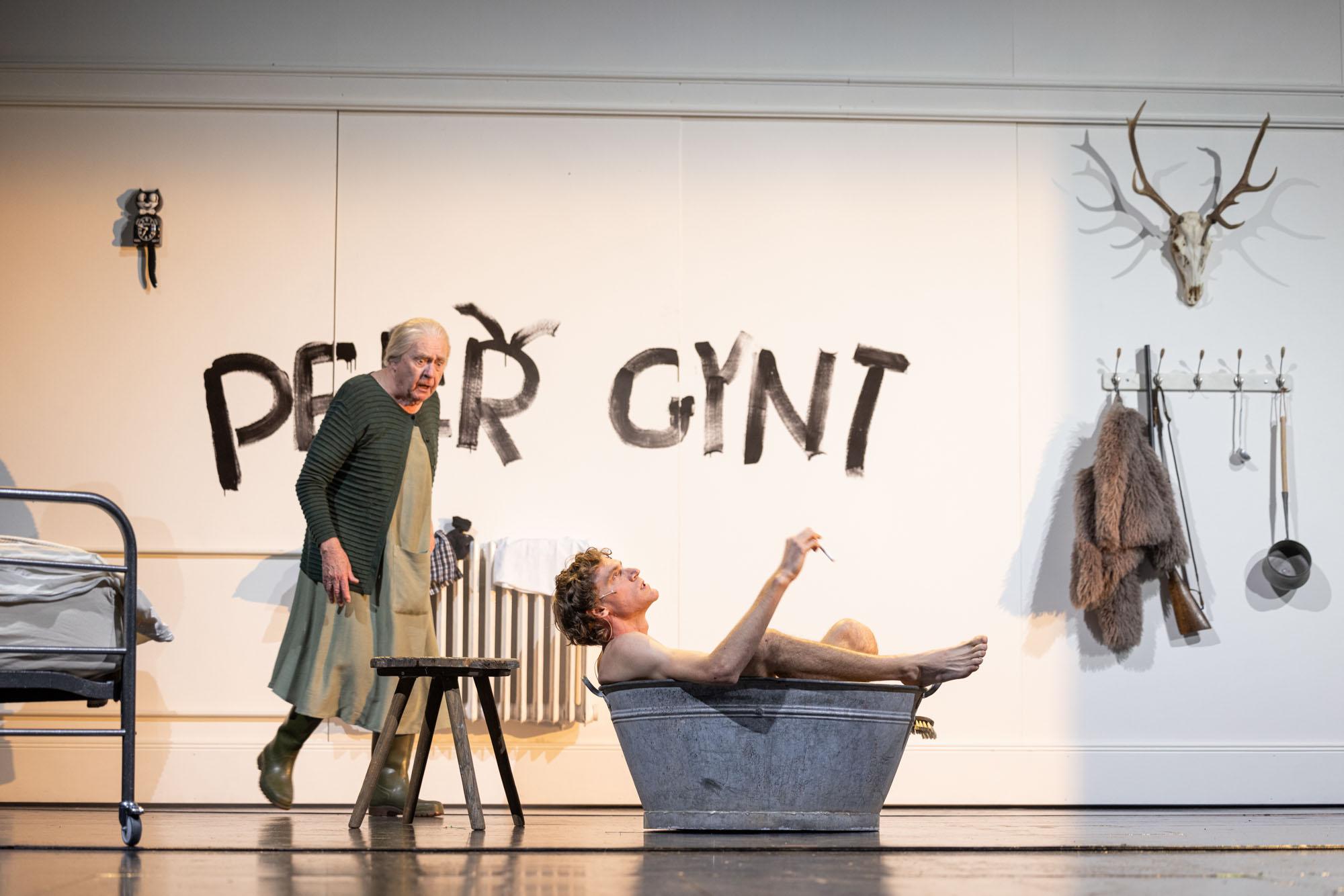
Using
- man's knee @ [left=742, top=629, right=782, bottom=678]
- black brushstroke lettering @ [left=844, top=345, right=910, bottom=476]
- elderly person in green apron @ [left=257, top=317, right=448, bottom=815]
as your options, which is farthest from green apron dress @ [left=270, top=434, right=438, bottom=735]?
black brushstroke lettering @ [left=844, top=345, right=910, bottom=476]

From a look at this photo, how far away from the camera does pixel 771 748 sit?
11.0 feet

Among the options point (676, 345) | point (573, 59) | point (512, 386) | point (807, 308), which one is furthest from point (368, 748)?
point (573, 59)

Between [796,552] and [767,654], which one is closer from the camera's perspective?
[796,552]

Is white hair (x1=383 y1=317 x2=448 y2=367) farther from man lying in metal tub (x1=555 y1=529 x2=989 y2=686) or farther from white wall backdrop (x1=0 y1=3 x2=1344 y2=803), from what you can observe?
white wall backdrop (x1=0 y1=3 x2=1344 y2=803)

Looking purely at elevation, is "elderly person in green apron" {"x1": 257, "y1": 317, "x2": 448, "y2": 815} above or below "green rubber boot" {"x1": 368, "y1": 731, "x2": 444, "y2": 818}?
above

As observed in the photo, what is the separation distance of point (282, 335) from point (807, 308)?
6.97 feet

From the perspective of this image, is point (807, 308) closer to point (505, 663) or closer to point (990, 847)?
point (505, 663)

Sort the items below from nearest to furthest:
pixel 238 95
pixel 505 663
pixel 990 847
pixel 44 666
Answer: pixel 990 847 < pixel 44 666 < pixel 505 663 < pixel 238 95

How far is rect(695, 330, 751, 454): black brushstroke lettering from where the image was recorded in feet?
17.7

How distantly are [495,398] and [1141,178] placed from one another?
2.83m

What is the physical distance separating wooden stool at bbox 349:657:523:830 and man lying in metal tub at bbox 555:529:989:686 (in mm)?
252

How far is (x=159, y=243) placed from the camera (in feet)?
17.8

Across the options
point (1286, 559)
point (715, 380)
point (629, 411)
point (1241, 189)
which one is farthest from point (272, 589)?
point (1241, 189)

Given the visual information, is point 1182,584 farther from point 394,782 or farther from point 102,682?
point 102,682
